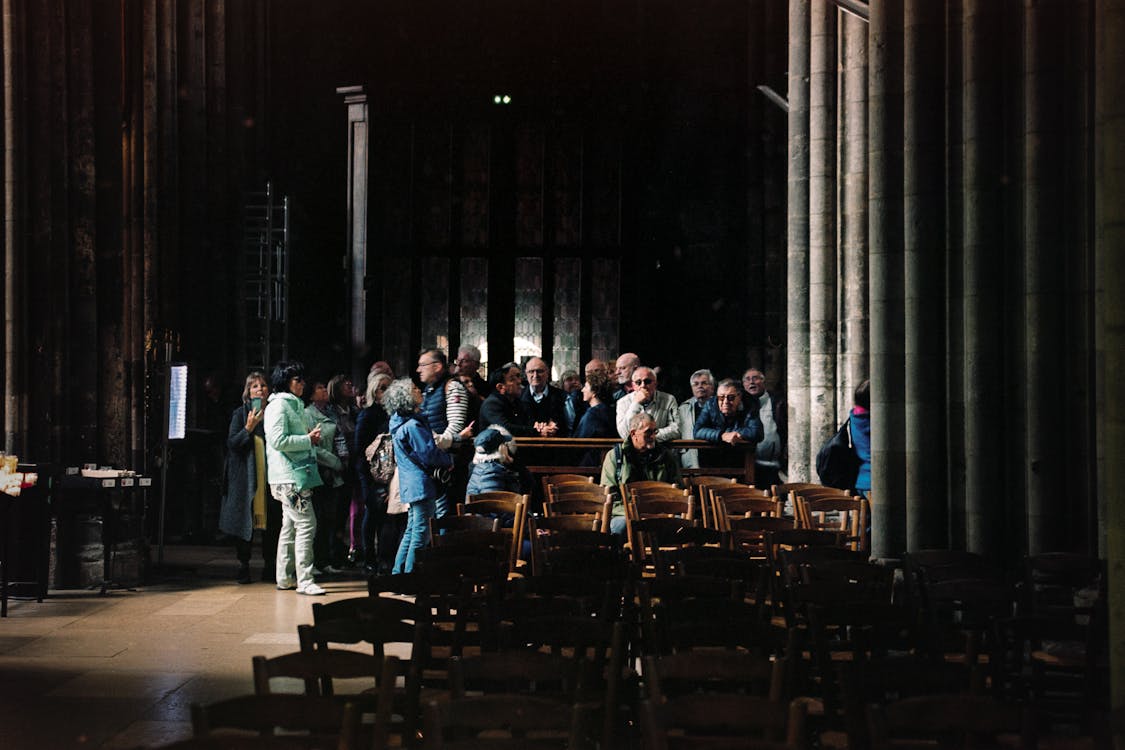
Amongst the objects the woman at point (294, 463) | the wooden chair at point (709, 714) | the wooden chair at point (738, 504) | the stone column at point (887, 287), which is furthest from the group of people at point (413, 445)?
the wooden chair at point (709, 714)

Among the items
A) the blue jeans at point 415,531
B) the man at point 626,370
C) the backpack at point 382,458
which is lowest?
the blue jeans at point 415,531

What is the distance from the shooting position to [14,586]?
13.2 m

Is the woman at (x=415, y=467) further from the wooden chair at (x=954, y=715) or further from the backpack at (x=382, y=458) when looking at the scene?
the wooden chair at (x=954, y=715)

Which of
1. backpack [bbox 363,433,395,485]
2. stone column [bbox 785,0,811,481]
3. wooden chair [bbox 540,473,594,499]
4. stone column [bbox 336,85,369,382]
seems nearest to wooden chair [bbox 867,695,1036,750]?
wooden chair [bbox 540,473,594,499]

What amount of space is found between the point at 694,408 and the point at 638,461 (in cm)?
297

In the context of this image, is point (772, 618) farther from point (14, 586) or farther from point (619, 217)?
point (619, 217)

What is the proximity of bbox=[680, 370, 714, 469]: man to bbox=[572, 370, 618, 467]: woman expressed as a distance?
0.72 metres

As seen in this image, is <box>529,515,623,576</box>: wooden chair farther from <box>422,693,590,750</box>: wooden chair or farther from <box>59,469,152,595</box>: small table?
<box>422,693,590,750</box>: wooden chair

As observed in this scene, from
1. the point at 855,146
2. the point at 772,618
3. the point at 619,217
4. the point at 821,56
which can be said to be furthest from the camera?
the point at 619,217

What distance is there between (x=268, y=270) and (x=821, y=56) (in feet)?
24.0

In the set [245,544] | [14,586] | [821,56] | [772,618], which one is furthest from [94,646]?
[821,56]

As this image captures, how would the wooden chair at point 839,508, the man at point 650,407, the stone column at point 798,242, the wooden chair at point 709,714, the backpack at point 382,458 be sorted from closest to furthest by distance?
the wooden chair at point 709,714 < the wooden chair at point 839,508 < the backpack at point 382,458 < the man at point 650,407 < the stone column at point 798,242

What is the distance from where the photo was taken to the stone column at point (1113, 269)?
5.43 meters

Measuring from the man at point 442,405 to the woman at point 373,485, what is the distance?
862 mm
